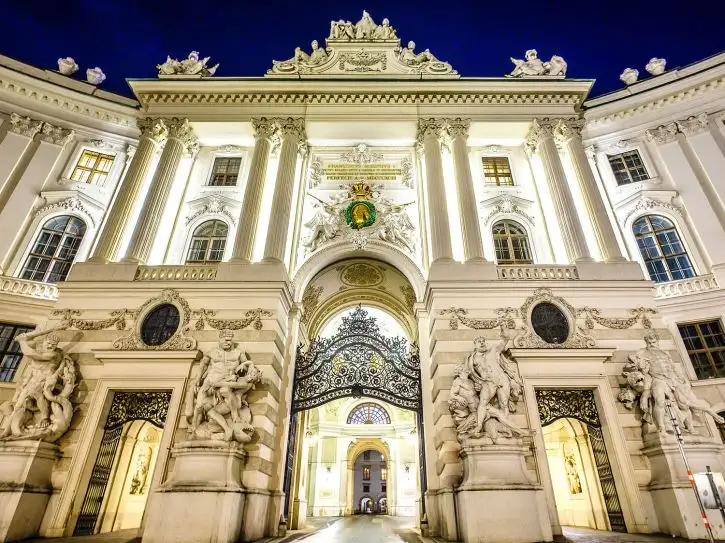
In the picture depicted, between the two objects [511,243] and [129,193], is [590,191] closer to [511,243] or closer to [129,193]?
[511,243]

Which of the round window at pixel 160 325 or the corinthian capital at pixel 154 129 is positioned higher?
the corinthian capital at pixel 154 129

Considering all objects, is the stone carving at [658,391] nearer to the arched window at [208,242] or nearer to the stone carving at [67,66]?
the arched window at [208,242]

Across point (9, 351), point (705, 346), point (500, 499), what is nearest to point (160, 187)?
point (9, 351)

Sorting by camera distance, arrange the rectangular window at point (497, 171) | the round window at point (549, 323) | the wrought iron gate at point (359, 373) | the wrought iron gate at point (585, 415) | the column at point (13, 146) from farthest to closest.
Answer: the rectangular window at point (497, 171), the column at point (13, 146), the wrought iron gate at point (359, 373), the round window at point (549, 323), the wrought iron gate at point (585, 415)

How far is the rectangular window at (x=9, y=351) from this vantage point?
42.5 ft

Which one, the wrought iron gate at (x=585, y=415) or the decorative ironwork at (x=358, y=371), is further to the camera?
the decorative ironwork at (x=358, y=371)

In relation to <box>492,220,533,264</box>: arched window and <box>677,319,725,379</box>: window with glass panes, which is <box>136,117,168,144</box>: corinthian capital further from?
<box>677,319,725,379</box>: window with glass panes

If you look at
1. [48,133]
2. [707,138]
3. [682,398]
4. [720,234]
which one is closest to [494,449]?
[682,398]

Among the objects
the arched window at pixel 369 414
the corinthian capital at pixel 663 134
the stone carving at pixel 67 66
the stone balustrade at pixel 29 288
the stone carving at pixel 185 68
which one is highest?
the stone carving at pixel 67 66

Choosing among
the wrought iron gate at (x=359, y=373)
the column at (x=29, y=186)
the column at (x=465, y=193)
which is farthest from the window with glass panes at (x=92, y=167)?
the column at (x=465, y=193)

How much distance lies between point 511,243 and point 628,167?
7.09 m

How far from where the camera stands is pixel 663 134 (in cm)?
1741

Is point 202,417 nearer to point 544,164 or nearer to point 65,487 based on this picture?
point 65,487

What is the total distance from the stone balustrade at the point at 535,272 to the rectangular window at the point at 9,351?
16.0m
